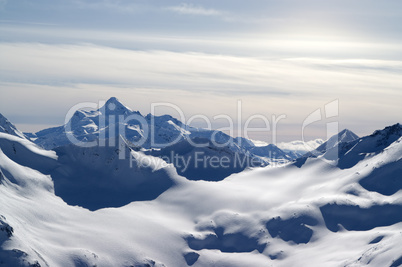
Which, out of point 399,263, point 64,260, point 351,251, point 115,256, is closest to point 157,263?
point 115,256

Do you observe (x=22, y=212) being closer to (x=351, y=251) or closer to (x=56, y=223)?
(x=56, y=223)

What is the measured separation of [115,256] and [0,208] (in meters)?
38.3

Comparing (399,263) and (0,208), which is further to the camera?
(0,208)

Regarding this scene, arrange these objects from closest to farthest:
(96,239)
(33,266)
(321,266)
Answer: (33,266) < (321,266) < (96,239)

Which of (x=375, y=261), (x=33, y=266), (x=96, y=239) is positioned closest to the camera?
(x=33, y=266)

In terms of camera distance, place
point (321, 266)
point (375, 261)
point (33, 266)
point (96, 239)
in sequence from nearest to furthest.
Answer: point (33, 266) < point (375, 261) < point (321, 266) < point (96, 239)

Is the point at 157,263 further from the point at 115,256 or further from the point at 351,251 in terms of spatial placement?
the point at 351,251

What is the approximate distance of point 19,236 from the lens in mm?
170375

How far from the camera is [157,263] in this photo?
193 m

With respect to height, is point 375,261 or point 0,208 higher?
point 0,208

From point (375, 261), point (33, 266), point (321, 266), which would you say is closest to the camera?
point (33, 266)

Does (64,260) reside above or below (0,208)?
below

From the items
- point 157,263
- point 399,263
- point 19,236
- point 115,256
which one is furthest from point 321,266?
point 19,236

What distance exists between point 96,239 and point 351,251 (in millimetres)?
83076
